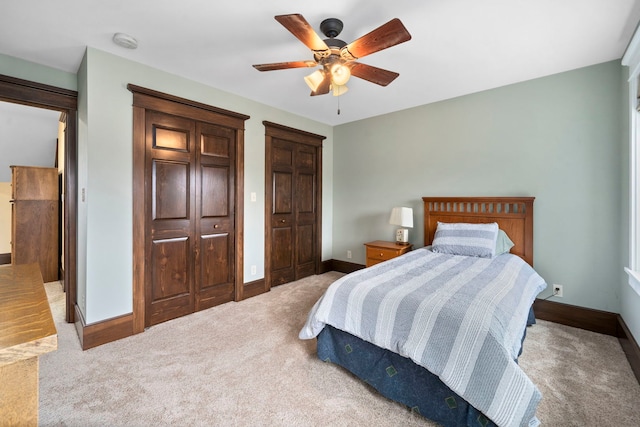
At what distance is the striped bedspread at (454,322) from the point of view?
4.30 feet

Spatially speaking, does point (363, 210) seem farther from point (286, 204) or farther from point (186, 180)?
point (186, 180)

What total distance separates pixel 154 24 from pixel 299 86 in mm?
1476

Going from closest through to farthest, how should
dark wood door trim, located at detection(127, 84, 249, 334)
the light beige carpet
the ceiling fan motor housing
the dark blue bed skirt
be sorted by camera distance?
the dark blue bed skirt, the light beige carpet, the ceiling fan motor housing, dark wood door trim, located at detection(127, 84, 249, 334)

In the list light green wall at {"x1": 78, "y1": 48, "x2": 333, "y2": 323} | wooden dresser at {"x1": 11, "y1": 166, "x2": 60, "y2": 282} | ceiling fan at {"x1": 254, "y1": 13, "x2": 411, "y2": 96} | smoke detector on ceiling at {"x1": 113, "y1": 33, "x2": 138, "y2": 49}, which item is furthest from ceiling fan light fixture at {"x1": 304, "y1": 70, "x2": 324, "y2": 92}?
wooden dresser at {"x1": 11, "y1": 166, "x2": 60, "y2": 282}

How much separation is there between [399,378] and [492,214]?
236 centimetres

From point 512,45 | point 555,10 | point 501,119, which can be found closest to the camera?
point 555,10

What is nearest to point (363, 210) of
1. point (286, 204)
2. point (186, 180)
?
point (286, 204)

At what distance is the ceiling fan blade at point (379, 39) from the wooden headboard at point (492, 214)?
2.25 meters

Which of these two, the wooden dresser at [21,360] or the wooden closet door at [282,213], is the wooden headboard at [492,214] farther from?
the wooden dresser at [21,360]

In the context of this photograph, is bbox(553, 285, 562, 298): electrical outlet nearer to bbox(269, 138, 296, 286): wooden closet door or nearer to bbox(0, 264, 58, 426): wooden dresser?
bbox(269, 138, 296, 286): wooden closet door

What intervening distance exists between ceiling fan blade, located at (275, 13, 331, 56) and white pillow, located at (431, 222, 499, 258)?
2.26 meters

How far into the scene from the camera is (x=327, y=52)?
2.00m

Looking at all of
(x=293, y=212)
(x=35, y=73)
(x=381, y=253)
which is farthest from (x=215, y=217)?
(x=381, y=253)

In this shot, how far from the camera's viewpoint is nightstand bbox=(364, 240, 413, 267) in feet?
11.8
